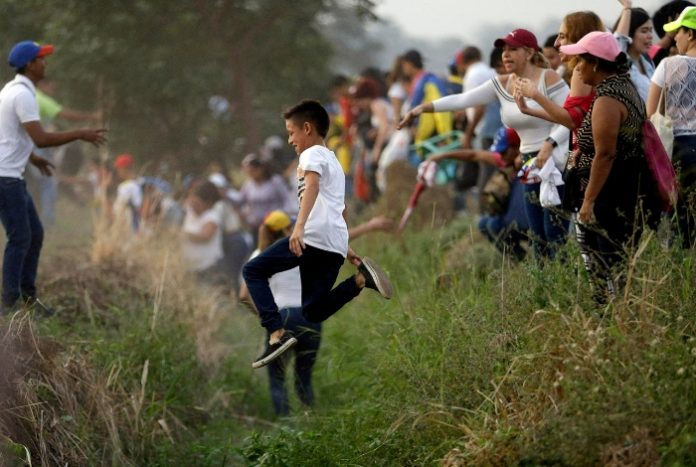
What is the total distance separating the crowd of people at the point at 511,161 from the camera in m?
7.15

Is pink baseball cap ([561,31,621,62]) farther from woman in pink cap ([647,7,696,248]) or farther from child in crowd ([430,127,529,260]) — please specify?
child in crowd ([430,127,529,260])

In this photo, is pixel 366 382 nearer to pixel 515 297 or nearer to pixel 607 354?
pixel 515 297

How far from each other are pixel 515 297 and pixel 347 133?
8.32 m

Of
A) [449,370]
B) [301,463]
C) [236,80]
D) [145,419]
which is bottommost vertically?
[236,80]

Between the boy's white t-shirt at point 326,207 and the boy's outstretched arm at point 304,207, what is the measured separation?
81mm

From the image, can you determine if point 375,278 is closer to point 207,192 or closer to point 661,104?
point 661,104

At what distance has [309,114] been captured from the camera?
7.69 m

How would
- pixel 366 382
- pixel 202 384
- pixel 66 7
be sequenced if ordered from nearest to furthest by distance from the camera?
pixel 366 382
pixel 202 384
pixel 66 7

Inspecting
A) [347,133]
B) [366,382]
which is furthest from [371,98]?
[366,382]

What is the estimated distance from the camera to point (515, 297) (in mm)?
7430

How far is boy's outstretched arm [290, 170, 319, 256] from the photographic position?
24.1ft

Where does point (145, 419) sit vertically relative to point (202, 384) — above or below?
above

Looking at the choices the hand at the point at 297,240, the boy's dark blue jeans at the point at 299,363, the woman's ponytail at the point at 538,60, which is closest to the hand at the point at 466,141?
the boy's dark blue jeans at the point at 299,363

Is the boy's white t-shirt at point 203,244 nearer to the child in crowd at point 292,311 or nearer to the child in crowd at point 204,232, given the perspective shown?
the child in crowd at point 204,232
